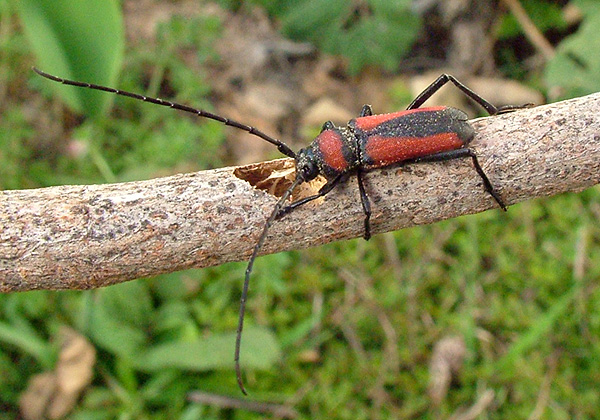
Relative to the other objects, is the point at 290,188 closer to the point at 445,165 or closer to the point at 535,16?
the point at 445,165

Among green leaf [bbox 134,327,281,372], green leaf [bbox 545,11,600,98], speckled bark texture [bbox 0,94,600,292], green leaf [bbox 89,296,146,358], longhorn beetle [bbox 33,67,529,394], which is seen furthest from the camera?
green leaf [bbox 545,11,600,98]

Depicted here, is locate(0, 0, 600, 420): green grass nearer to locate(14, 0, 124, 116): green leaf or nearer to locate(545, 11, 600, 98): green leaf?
locate(14, 0, 124, 116): green leaf

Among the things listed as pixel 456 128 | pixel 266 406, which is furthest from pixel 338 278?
pixel 456 128

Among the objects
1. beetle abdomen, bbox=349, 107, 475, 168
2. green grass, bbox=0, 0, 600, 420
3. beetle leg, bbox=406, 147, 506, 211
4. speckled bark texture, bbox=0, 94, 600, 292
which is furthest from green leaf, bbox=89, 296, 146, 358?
beetle leg, bbox=406, 147, 506, 211

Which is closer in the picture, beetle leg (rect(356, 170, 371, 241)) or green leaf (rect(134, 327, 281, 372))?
beetle leg (rect(356, 170, 371, 241))

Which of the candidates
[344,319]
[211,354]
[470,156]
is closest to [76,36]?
[211,354]

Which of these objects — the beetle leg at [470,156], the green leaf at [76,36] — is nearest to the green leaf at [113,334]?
the green leaf at [76,36]
